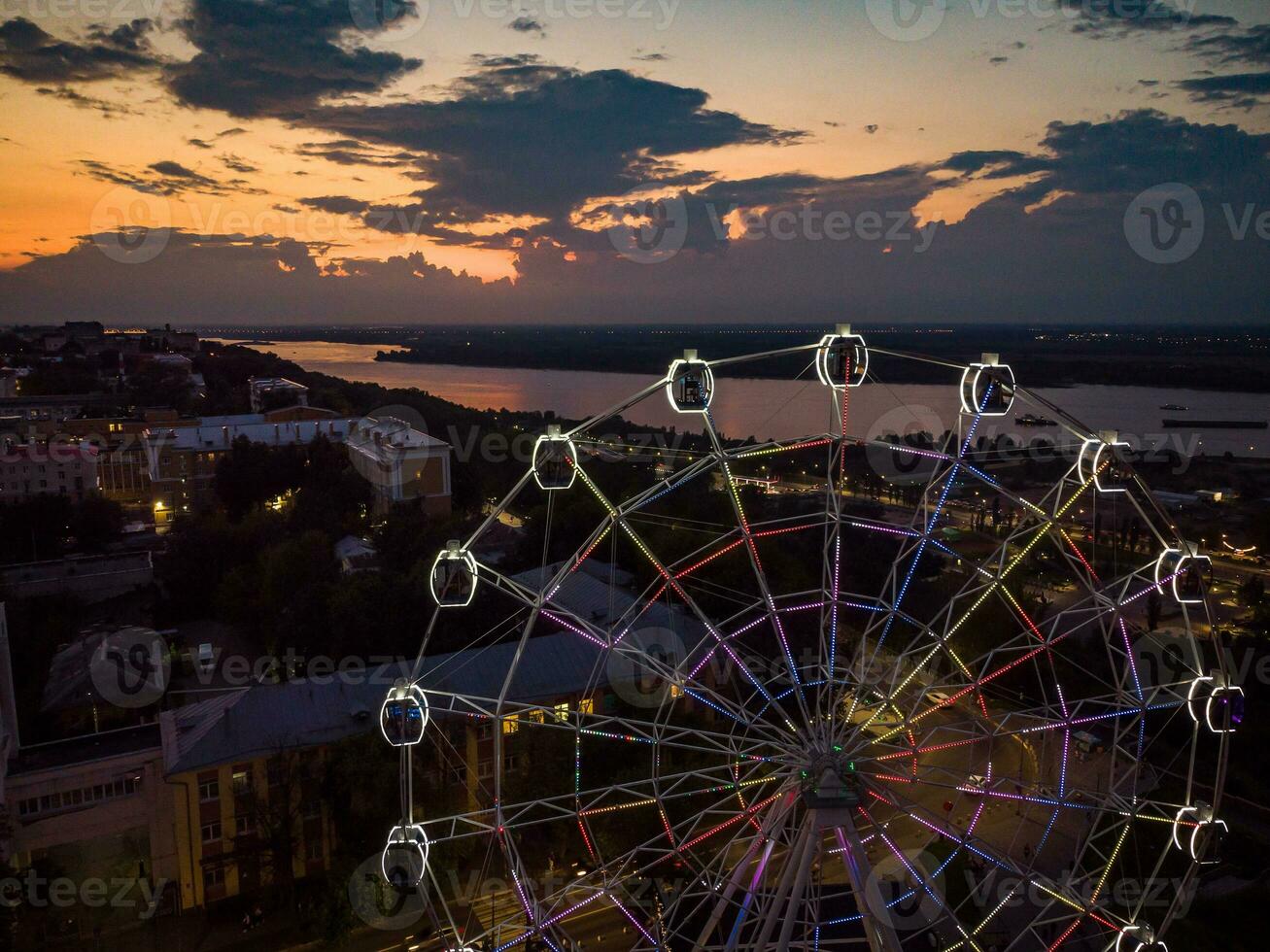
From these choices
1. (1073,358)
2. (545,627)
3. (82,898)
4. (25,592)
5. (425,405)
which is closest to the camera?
(82,898)

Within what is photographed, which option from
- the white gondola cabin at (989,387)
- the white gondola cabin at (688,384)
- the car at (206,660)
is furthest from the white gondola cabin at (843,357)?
the car at (206,660)

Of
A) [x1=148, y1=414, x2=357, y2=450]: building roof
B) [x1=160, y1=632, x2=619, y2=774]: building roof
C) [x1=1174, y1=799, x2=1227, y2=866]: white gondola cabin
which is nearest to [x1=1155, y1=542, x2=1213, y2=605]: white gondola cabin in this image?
[x1=1174, y1=799, x2=1227, y2=866]: white gondola cabin

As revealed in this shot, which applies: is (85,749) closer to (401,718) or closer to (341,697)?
(341,697)

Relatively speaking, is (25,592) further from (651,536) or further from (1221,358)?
(1221,358)

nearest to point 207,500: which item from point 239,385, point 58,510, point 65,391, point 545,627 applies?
point 58,510

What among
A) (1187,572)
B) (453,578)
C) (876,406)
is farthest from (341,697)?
(876,406)
